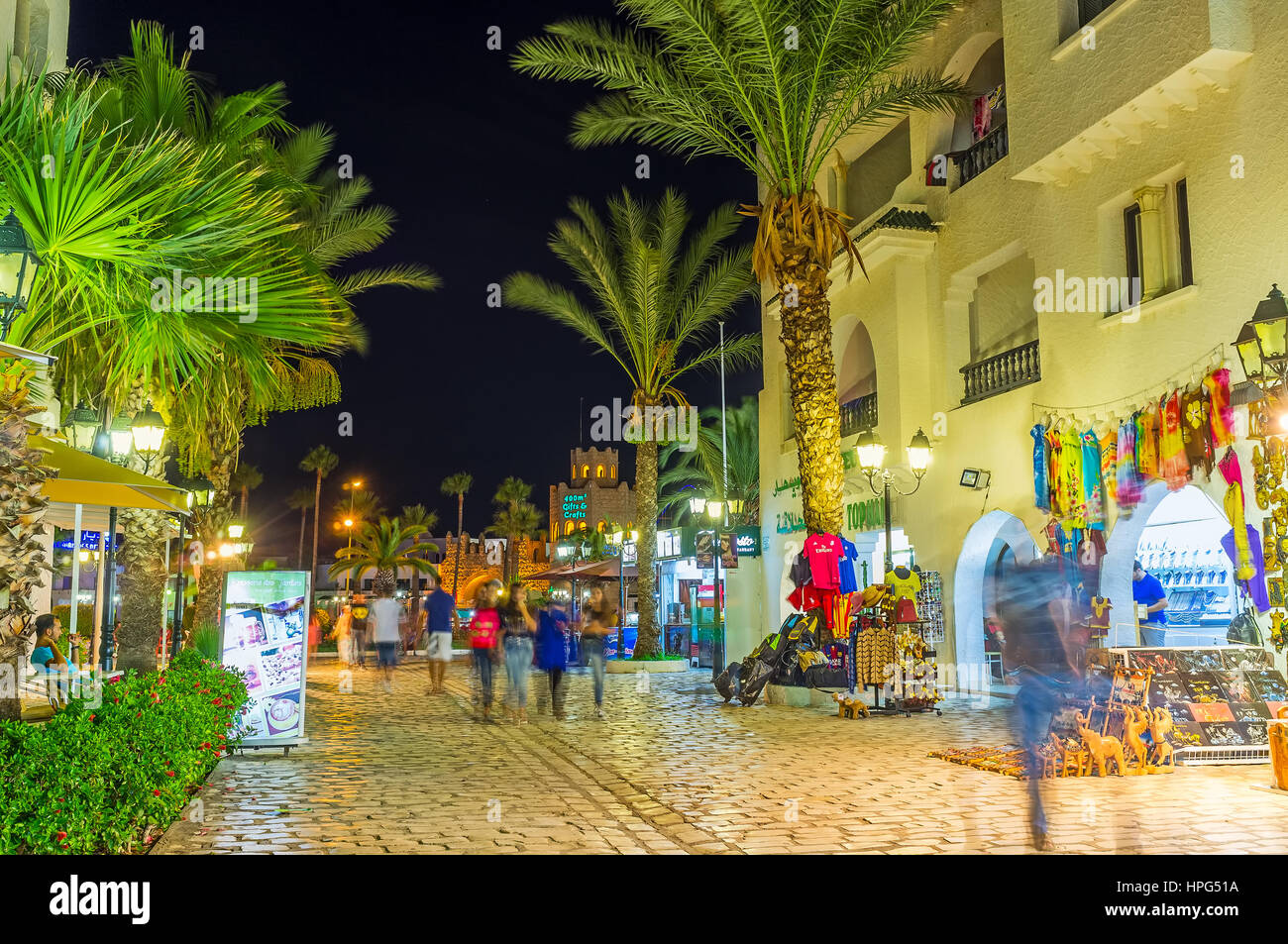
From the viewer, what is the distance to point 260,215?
6.77 meters

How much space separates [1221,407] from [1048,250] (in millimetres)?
4614

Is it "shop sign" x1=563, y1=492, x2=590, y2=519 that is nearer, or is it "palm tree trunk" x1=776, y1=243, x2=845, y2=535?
"palm tree trunk" x1=776, y1=243, x2=845, y2=535

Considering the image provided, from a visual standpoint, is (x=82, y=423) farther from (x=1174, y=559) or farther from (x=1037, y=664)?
(x=1174, y=559)

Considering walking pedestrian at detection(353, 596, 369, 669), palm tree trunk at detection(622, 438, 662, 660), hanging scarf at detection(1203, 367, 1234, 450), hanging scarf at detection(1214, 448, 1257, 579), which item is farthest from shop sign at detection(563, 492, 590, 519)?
hanging scarf at detection(1214, 448, 1257, 579)

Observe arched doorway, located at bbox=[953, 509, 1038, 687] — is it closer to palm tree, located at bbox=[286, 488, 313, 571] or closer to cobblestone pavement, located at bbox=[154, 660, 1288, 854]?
cobblestone pavement, located at bbox=[154, 660, 1288, 854]

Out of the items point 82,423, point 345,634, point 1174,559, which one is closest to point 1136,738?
point 1174,559

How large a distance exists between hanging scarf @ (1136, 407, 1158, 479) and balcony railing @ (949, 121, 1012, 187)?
5.19 metres

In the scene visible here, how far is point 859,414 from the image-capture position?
19.8 m

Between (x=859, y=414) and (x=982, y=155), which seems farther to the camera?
(x=859, y=414)

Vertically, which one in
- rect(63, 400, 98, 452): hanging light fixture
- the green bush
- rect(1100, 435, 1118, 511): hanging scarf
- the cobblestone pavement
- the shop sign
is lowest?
the cobblestone pavement

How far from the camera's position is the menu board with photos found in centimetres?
1035
